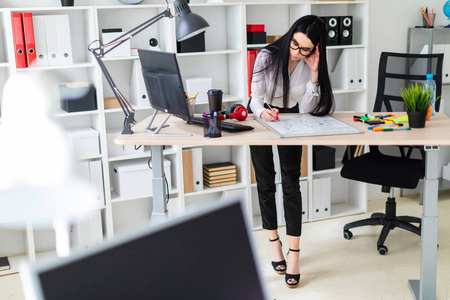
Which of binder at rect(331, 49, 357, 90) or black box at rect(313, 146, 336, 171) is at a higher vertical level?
binder at rect(331, 49, 357, 90)

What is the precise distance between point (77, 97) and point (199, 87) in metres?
0.80

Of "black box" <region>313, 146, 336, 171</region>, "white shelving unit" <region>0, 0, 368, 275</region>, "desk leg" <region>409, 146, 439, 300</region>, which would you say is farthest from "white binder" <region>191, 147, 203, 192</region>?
"desk leg" <region>409, 146, 439, 300</region>

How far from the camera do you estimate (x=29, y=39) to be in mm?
3137

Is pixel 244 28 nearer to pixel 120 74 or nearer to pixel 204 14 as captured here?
pixel 204 14

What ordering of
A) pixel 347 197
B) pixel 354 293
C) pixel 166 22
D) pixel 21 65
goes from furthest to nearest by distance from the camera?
pixel 347 197 < pixel 166 22 < pixel 21 65 < pixel 354 293

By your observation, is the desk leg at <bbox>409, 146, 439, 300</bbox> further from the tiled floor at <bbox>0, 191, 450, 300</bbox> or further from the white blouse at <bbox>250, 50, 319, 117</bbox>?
the white blouse at <bbox>250, 50, 319, 117</bbox>

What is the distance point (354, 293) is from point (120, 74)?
2.06m

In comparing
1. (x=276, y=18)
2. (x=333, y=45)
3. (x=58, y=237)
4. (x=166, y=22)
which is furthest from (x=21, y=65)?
(x=333, y=45)


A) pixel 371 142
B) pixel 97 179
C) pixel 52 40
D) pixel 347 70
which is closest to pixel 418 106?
pixel 371 142

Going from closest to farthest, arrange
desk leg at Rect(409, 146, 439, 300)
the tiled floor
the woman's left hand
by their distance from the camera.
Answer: desk leg at Rect(409, 146, 439, 300) → the woman's left hand → the tiled floor

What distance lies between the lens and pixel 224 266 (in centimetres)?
93

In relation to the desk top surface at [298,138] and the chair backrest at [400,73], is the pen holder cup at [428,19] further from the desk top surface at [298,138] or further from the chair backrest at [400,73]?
the desk top surface at [298,138]

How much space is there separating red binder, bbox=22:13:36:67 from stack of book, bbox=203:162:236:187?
1.36 metres

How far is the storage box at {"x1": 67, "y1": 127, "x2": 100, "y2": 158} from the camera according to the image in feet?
11.0
